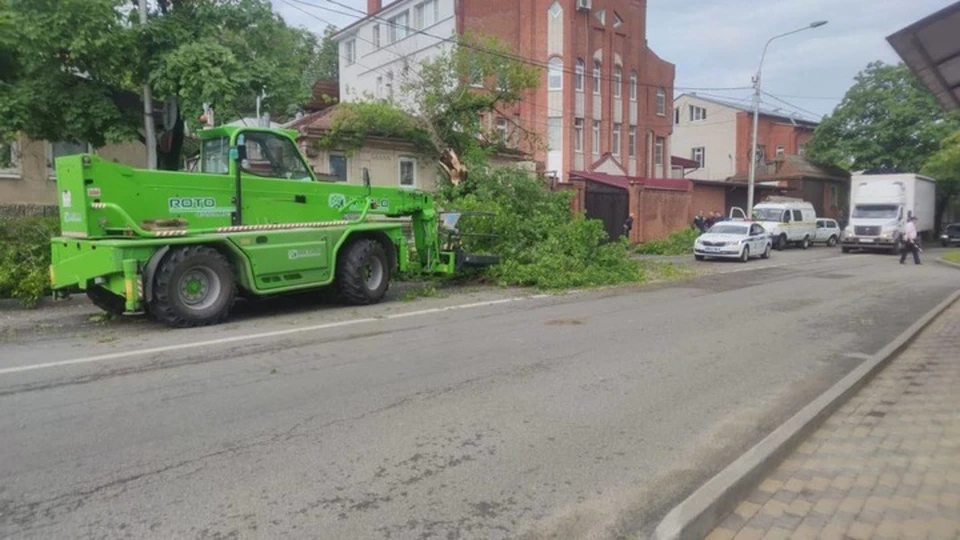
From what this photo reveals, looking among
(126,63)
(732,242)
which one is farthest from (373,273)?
(732,242)

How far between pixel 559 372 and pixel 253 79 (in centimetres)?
967

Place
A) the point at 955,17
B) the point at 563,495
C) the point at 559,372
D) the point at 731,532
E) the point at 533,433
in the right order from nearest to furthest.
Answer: the point at 731,532, the point at 563,495, the point at 533,433, the point at 955,17, the point at 559,372

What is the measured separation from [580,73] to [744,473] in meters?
36.9

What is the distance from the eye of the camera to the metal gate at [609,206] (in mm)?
29188

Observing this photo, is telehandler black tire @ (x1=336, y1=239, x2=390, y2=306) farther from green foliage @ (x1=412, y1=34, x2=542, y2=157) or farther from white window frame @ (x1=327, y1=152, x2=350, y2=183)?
green foliage @ (x1=412, y1=34, x2=542, y2=157)

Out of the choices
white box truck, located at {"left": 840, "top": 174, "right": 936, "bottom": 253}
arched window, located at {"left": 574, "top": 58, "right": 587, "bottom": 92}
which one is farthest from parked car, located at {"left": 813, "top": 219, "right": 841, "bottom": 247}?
arched window, located at {"left": 574, "top": 58, "right": 587, "bottom": 92}

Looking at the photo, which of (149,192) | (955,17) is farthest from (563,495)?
(149,192)

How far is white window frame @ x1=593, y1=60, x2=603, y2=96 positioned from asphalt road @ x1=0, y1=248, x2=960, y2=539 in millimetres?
30506

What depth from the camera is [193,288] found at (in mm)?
9922

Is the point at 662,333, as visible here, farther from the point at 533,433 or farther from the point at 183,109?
the point at 183,109

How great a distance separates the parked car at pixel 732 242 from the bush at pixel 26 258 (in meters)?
20.7

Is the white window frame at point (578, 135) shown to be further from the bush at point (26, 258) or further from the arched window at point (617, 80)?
the bush at point (26, 258)

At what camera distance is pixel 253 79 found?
45.3ft

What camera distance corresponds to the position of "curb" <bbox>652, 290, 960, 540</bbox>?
3662 mm
